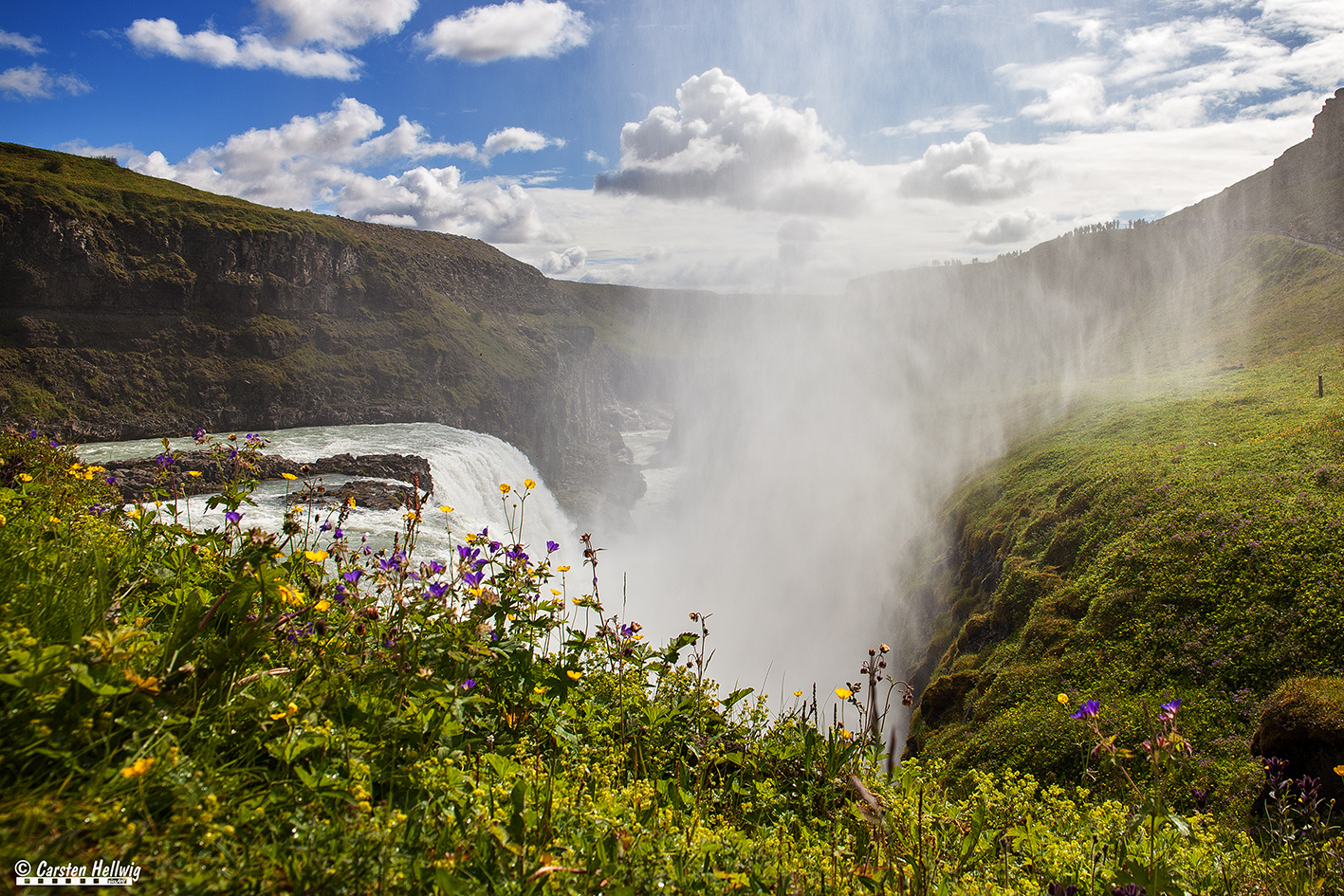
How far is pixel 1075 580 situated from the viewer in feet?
56.9

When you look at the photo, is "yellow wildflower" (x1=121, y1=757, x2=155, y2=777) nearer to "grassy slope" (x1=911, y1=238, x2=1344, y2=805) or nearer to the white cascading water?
"grassy slope" (x1=911, y1=238, x2=1344, y2=805)

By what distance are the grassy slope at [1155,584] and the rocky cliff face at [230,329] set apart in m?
55.8

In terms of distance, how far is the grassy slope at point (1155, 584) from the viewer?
10844 mm

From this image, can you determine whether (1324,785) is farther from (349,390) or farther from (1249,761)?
(349,390)

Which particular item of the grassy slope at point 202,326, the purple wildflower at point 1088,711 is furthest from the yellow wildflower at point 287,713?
the grassy slope at point 202,326

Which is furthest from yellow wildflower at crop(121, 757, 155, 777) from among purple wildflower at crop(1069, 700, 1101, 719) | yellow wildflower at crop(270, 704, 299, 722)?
purple wildflower at crop(1069, 700, 1101, 719)

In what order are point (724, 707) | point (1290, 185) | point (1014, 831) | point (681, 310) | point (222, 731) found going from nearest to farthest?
point (222, 731) < point (1014, 831) < point (724, 707) < point (1290, 185) < point (681, 310)

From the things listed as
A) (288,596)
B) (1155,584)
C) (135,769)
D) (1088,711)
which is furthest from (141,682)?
(1155,584)

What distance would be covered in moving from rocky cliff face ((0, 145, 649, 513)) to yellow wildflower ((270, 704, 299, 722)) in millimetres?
58991

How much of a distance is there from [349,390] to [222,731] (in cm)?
7113

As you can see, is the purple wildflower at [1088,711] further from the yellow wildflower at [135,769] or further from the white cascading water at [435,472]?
the white cascading water at [435,472]

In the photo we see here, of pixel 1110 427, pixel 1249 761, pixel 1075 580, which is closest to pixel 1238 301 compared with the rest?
pixel 1110 427

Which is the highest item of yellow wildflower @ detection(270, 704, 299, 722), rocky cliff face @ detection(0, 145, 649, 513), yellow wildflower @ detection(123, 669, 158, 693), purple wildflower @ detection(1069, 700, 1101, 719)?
rocky cliff face @ detection(0, 145, 649, 513)

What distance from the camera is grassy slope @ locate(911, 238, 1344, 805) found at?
35.6 feet
